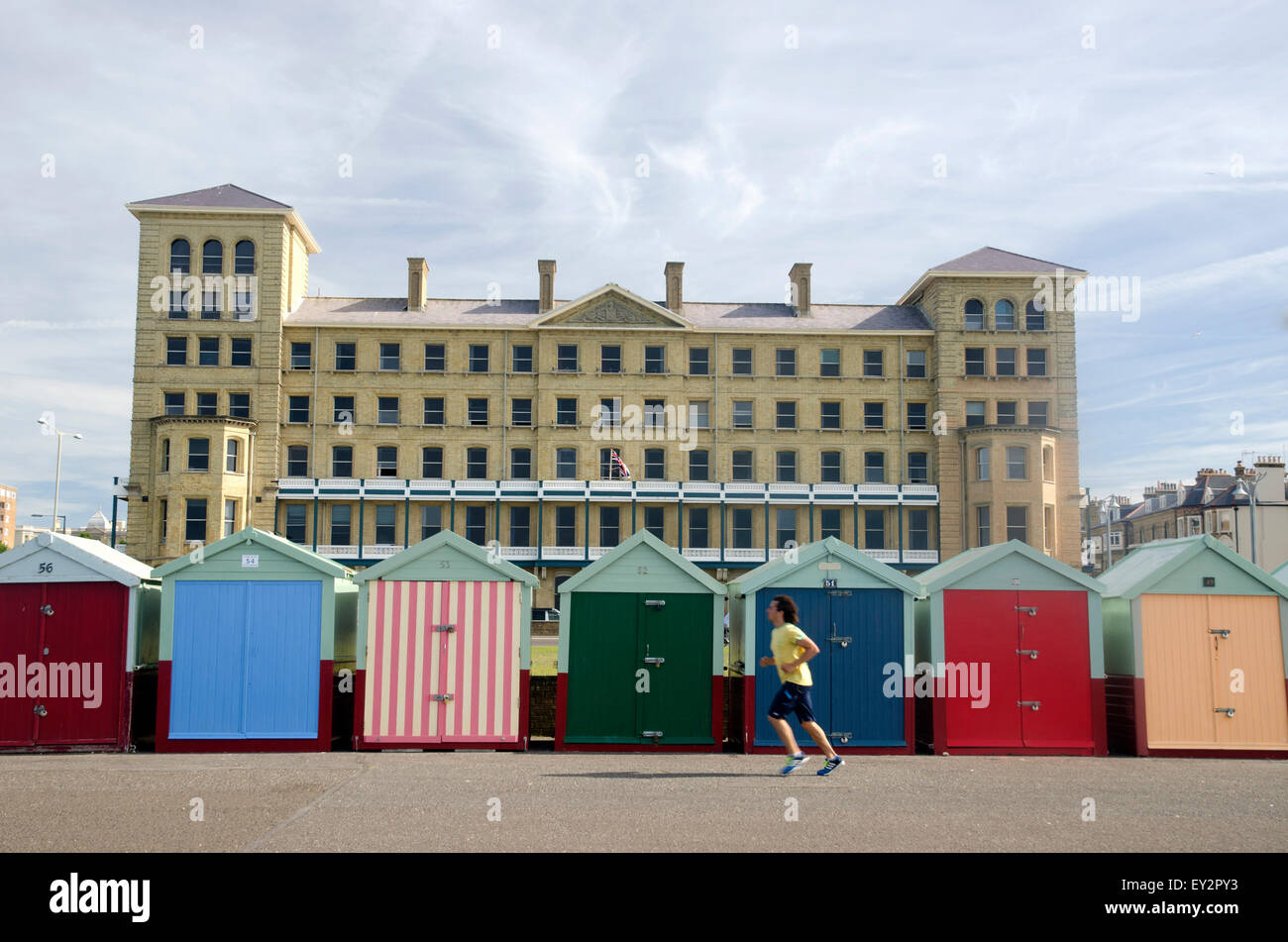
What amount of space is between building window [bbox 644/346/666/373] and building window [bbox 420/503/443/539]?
11.9m

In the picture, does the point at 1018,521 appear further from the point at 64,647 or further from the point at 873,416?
the point at 64,647

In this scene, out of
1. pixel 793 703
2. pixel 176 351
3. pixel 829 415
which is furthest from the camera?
pixel 829 415

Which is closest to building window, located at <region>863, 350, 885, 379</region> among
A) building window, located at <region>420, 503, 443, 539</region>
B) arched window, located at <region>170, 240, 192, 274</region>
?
building window, located at <region>420, 503, 443, 539</region>

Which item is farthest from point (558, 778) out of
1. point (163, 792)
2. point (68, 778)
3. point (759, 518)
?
point (759, 518)

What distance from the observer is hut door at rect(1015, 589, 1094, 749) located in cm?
1378

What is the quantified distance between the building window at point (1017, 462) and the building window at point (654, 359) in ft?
54.4

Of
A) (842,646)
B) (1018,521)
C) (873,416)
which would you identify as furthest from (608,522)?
(842,646)

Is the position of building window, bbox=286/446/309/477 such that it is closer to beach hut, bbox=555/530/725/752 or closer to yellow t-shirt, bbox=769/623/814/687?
beach hut, bbox=555/530/725/752

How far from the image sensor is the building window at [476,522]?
49094 mm

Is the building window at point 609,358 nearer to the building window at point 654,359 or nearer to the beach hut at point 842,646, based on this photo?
the building window at point 654,359

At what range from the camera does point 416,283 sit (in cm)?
5178

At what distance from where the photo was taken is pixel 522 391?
165ft

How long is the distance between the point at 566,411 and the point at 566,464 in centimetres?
252

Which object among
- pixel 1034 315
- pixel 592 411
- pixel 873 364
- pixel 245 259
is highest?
pixel 245 259
